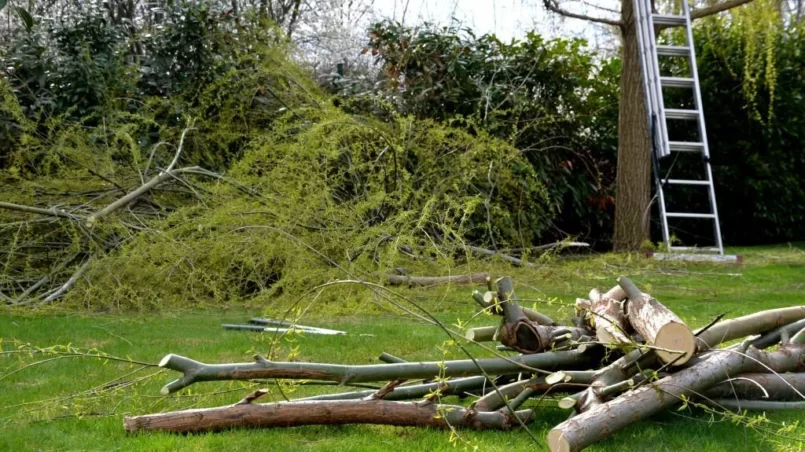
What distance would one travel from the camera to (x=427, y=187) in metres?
8.12

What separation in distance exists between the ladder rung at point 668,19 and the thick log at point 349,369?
8.00 m

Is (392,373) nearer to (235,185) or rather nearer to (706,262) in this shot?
(235,185)

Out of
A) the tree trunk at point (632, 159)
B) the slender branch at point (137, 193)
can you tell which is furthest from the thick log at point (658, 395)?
the tree trunk at point (632, 159)

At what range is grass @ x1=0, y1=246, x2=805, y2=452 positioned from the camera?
333 cm

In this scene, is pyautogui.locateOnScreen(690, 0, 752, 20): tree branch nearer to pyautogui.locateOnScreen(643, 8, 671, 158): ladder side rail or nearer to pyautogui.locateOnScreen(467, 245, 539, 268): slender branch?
pyautogui.locateOnScreen(643, 8, 671, 158): ladder side rail

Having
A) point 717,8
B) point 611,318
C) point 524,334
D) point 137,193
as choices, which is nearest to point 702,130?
point 717,8

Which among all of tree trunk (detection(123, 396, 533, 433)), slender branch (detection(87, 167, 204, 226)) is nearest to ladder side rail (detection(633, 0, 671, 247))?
slender branch (detection(87, 167, 204, 226))

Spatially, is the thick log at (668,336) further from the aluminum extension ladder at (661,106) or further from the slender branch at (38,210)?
the aluminum extension ladder at (661,106)

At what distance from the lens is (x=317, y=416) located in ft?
11.4

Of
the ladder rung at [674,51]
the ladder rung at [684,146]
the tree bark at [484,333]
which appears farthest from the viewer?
the ladder rung at [674,51]

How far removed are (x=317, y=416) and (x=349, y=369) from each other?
0.23 m

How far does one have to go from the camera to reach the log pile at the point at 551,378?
10.8ft

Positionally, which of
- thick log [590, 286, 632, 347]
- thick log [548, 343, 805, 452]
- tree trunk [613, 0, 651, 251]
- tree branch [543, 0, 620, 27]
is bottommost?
thick log [548, 343, 805, 452]

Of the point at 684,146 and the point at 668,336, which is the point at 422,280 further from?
the point at 684,146
